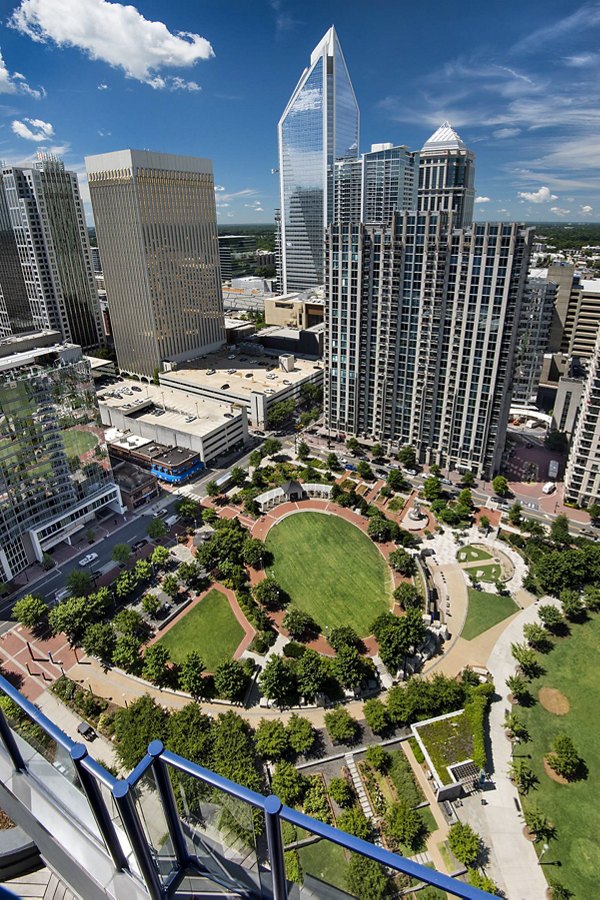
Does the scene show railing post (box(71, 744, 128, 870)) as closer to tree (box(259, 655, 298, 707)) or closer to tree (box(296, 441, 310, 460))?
tree (box(259, 655, 298, 707))

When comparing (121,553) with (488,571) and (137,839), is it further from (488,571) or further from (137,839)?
(137,839)

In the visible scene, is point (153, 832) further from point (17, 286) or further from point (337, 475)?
point (17, 286)

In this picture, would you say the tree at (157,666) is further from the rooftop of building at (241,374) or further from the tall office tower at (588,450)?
the rooftop of building at (241,374)

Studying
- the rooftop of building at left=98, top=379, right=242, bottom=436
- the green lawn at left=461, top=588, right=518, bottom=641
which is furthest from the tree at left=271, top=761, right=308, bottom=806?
the rooftop of building at left=98, top=379, right=242, bottom=436

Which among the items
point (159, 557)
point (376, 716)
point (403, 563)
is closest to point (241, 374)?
point (159, 557)

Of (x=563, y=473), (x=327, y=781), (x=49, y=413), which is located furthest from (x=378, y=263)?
(x=327, y=781)
